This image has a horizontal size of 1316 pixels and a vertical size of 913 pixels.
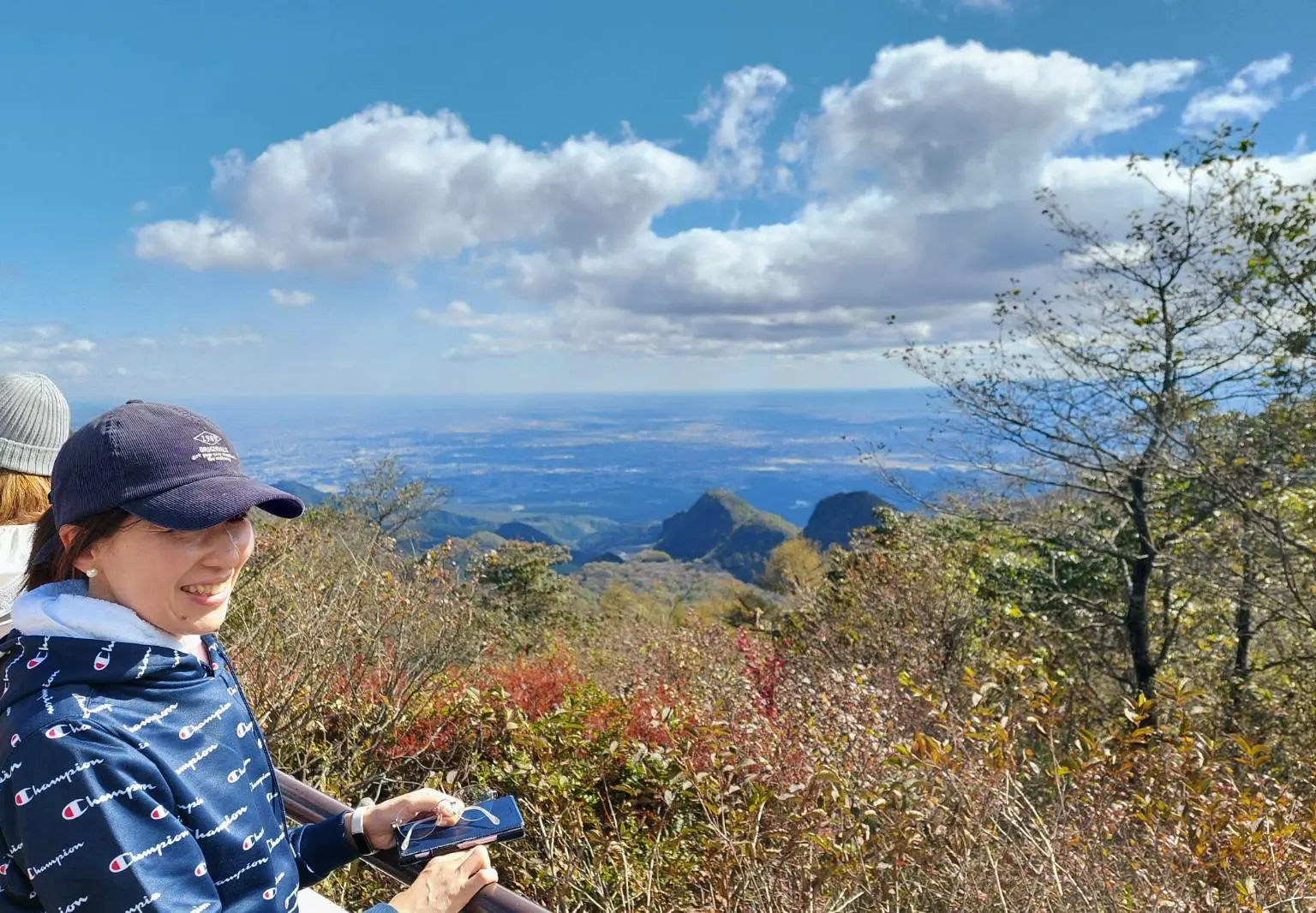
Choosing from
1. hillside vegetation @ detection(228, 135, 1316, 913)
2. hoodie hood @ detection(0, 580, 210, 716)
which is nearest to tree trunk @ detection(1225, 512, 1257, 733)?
hillside vegetation @ detection(228, 135, 1316, 913)

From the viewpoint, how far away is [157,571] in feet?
3.80

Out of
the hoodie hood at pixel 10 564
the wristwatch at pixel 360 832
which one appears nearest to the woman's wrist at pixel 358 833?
the wristwatch at pixel 360 832

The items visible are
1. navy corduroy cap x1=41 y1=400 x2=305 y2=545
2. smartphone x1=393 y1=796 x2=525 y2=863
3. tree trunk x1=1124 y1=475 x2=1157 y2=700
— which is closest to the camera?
navy corduroy cap x1=41 y1=400 x2=305 y2=545

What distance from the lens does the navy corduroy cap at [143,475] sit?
111 centimetres

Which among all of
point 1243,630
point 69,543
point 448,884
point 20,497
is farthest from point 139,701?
point 1243,630

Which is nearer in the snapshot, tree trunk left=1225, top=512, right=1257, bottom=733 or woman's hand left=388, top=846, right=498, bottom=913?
woman's hand left=388, top=846, right=498, bottom=913

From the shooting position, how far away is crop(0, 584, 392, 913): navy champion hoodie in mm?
939

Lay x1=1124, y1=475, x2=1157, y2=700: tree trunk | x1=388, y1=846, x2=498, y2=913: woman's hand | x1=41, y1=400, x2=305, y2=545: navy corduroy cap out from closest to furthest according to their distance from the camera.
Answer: x1=41, y1=400, x2=305, y2=545: navy corduroy cap, x1=388, y1=846, x2=498, y2=913: woman's hand, x1=1124, y1=475, x2=1157, y2=700: tree trunk

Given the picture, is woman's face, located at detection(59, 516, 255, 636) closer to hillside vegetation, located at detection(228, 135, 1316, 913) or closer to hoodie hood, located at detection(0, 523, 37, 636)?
hoodie hood, located at detection(0, 523, 37, 636)

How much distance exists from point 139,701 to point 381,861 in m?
0.68

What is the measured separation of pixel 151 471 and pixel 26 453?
1.43 metres

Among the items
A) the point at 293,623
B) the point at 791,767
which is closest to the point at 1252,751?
the point at 791,767

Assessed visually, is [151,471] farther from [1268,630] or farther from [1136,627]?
[1268,630]

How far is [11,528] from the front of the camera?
1.97m
